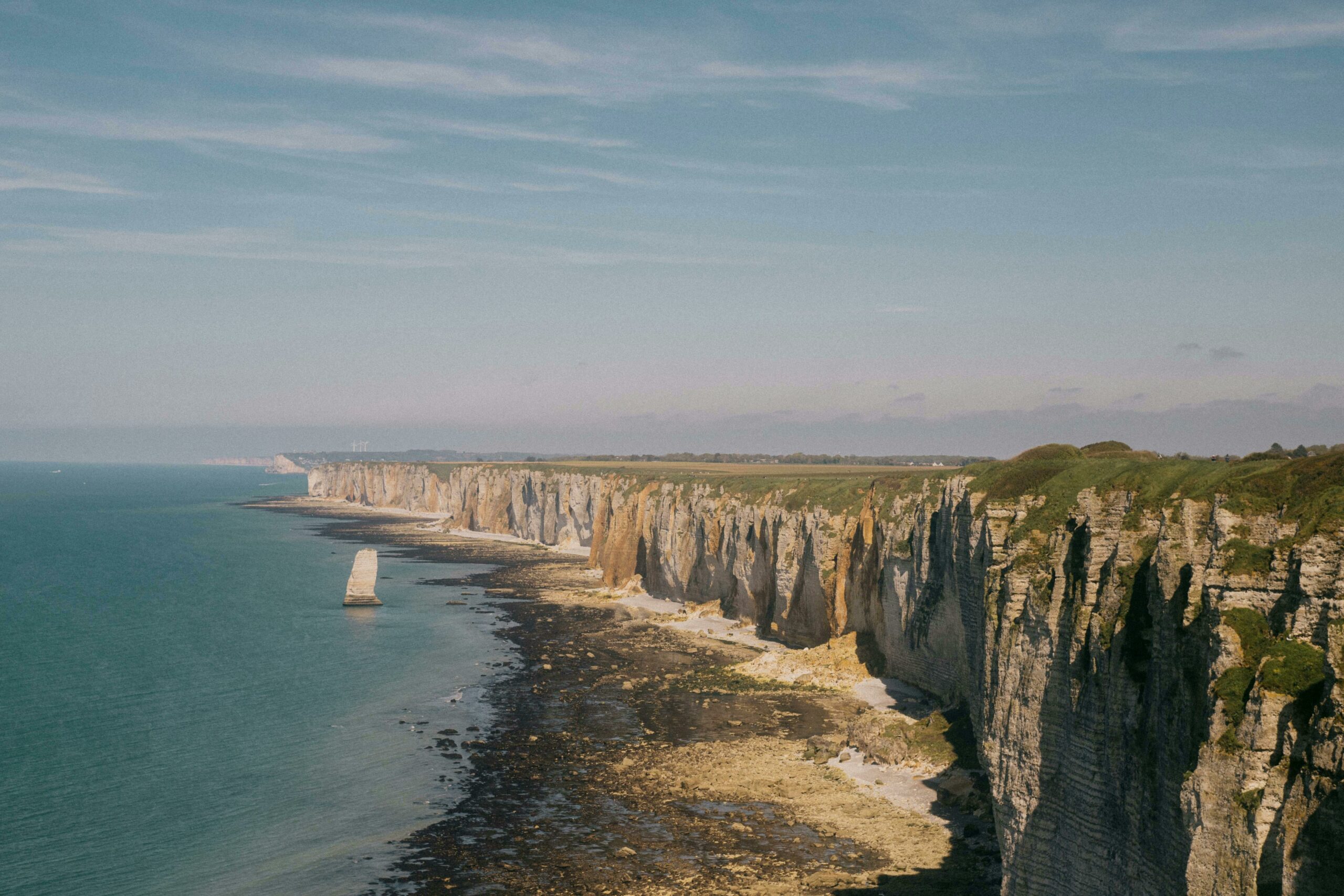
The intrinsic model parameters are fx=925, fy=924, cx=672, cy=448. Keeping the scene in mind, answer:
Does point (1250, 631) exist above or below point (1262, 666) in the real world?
above

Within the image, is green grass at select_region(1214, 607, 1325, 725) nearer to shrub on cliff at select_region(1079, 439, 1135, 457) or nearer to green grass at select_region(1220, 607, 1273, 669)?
green grass at select_region(1220, 607, 1273, 669)

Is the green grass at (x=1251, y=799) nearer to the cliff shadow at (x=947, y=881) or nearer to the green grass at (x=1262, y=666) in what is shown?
the green grass at (x=1262, y=666)

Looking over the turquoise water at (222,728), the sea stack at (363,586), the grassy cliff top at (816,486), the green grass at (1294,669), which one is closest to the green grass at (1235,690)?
the green grass at (1294,669)

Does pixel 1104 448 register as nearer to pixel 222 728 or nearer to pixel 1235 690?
pixel 1235 690

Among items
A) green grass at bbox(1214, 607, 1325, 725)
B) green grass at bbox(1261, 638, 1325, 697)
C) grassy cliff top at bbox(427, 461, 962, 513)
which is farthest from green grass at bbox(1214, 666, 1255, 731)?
grassy cliff top at bbox(427, 461, 962, 513)

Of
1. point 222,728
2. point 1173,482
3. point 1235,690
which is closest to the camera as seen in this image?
point 1235,690

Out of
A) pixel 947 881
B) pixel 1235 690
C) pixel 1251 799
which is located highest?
pixel 1235 690

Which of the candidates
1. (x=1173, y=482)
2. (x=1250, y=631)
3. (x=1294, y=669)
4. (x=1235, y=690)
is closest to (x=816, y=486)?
(x=1173, y=482)

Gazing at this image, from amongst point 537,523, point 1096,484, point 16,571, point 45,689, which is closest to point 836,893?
point 1096,484
